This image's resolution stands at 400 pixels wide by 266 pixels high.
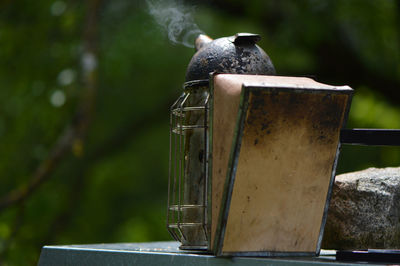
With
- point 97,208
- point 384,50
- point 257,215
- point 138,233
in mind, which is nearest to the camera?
point 257,215

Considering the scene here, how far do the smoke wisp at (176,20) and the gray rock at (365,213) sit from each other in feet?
5.18

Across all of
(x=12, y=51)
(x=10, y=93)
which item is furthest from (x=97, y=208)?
(x=12, y=51)

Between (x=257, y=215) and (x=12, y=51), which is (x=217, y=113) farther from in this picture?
(x=12, y=51)

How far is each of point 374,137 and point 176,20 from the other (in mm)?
1938

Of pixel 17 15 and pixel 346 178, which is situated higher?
pixel 17 15

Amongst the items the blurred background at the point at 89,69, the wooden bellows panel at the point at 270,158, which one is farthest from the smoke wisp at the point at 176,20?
the blurred background at the point at 89,69

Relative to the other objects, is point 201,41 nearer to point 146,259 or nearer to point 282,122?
point 282,122

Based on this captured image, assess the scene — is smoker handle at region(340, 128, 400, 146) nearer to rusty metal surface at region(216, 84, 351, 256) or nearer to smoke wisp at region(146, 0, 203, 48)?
rusty metal surface at region(216, 84, 351, 256)

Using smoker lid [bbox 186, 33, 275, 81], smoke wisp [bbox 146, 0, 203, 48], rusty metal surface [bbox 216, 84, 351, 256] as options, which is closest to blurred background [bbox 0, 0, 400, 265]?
smoke wisp [bbox 146, 0, 203, 48]

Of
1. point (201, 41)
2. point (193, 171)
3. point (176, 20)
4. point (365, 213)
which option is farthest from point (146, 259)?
point (176, 20)

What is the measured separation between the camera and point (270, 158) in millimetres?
2467

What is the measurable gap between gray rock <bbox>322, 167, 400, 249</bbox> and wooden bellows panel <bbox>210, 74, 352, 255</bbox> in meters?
0.20

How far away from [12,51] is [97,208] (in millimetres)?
3741

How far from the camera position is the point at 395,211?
2.71m
